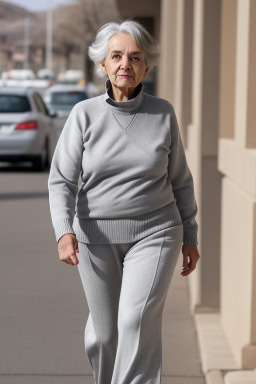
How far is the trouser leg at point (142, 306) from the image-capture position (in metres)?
4.46

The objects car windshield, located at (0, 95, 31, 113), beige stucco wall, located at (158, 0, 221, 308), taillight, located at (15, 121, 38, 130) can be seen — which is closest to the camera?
beige stucco wall, located at (158, 0, 221, 308)

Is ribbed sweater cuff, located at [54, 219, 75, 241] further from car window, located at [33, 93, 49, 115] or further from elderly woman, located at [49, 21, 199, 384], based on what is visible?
car window, located at [33, 93, 49, 115]

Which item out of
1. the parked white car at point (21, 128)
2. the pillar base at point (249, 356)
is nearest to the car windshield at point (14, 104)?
the parked white car at point (21, 128)

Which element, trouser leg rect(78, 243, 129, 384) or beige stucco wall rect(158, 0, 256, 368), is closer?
trouser leg rect(78, 243, 129, 384)

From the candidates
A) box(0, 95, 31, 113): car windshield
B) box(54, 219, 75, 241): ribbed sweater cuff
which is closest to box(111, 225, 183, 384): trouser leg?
box(54, 219, 75, 241): ribbed sweater cuff

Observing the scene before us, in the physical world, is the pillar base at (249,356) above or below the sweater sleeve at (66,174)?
below

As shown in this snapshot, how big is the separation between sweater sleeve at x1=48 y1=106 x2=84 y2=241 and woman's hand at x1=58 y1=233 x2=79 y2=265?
3cm

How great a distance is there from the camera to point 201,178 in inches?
313

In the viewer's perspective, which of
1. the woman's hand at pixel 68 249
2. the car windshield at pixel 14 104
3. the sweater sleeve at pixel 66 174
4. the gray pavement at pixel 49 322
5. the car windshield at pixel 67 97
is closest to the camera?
the woman's hand at pixel 68 249

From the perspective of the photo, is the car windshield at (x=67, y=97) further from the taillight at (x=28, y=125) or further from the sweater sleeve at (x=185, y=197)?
the sweater sleeve at (x=185, y=197)

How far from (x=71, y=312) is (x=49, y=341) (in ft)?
2.95

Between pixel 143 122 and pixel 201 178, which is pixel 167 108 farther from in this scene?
pixel 201 178

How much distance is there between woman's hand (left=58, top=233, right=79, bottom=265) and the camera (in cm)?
438

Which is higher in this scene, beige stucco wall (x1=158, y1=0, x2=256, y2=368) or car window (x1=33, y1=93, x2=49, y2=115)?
car window (x1=33, y1=93, x2=49, y2=115)
